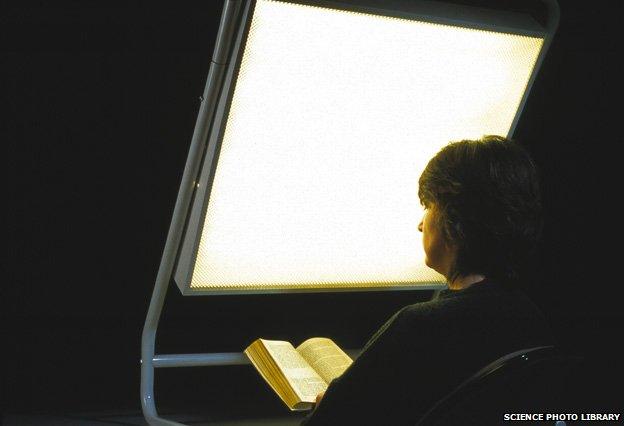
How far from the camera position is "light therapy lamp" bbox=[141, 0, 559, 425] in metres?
1.28

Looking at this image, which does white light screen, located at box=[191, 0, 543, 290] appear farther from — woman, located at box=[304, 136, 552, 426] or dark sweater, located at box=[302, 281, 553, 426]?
dark sweater, located at box=[302, 281, 553, 426]

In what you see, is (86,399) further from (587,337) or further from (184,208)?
(587,337)

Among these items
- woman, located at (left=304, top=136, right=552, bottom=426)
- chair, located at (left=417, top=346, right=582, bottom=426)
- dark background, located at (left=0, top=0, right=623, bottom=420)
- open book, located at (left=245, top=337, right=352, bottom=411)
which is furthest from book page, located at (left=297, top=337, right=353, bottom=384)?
dark background, located at (left=0, top=0, right=623, bottom=420)

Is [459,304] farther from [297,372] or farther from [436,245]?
[297,372]

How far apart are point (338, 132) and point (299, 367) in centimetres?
51

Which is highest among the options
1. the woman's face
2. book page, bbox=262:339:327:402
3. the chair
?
the woman's face

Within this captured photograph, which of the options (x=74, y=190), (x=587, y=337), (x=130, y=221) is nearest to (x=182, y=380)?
(x=130, y=221)

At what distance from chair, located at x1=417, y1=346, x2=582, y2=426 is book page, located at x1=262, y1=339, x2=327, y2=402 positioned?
35 centimetres

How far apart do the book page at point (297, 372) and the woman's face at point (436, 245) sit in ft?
1.12

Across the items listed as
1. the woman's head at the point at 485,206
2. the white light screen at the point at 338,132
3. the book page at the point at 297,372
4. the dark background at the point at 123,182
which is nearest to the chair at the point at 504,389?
the woman's head at the point at 485,206

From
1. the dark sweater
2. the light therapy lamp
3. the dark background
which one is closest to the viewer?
the dark sweater

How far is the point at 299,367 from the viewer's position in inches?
60.2

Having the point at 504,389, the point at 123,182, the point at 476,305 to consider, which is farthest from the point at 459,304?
the point at 123,182

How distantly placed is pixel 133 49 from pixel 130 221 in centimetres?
45
